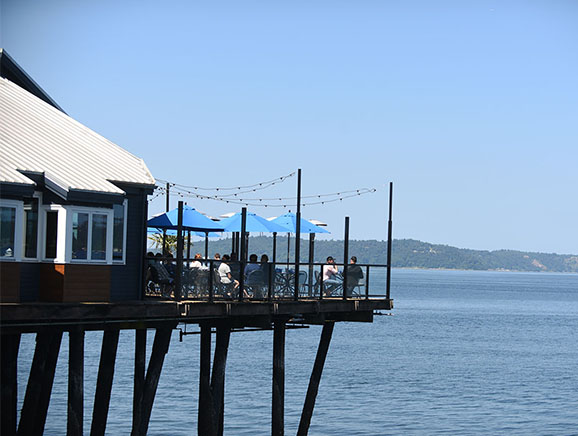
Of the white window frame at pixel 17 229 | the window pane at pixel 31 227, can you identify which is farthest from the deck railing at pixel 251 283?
the white window frame at pixel 17 229

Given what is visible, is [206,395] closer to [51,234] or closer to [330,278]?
[330,278]

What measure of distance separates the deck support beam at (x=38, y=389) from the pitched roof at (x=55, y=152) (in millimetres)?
4093

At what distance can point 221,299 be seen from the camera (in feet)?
76.3

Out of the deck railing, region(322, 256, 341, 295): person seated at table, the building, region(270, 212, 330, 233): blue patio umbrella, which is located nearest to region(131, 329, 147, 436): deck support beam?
the deck railing

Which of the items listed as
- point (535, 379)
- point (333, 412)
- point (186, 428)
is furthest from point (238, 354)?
point (186, 428)

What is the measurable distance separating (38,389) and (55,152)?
581cm

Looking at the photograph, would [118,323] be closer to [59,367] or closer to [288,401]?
[288,401]

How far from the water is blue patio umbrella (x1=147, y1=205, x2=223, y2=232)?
36.3 ft

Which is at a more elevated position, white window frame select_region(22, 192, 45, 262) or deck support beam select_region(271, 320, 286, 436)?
white window frame select_region(22, 192, 45, 262)

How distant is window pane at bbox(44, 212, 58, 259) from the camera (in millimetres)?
20375

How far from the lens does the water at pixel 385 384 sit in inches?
1543

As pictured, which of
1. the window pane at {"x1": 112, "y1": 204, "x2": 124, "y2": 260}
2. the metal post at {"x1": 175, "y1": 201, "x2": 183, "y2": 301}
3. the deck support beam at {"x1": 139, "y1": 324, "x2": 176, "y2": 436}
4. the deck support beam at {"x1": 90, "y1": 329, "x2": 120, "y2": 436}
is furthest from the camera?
the deck support beam at {"x1": 139, "y1": 324, "x2": 176, "y2": 436}

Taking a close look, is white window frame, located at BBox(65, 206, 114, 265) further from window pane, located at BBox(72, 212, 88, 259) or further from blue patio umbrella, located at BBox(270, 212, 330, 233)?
blue patio umbrella, located at BBox(270, 212, 330, 233)

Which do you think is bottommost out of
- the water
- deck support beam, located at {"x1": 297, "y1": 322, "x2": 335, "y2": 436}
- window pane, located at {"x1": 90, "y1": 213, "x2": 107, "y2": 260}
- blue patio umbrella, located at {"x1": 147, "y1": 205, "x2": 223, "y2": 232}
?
the water
